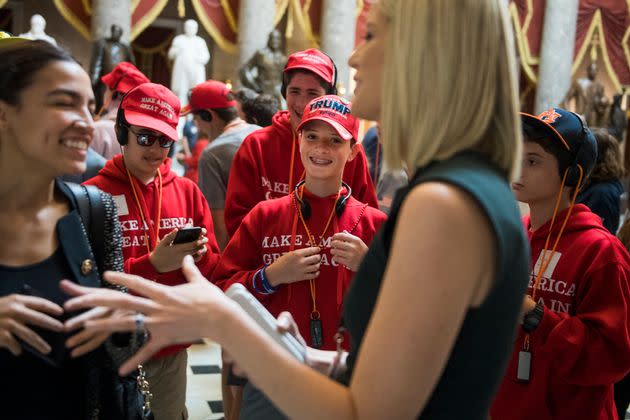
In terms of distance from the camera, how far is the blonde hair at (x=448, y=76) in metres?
1.29

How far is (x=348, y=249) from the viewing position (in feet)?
8.67

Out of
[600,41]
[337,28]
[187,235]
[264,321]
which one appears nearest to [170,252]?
[187,235]

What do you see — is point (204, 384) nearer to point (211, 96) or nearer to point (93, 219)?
point (211, 96)

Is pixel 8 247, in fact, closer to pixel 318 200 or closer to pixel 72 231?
pixel 72 231

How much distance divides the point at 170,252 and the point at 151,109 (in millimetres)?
754

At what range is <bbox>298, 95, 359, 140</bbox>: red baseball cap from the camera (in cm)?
301

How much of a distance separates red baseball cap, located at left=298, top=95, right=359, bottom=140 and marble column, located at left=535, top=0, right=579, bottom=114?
14.4 metres

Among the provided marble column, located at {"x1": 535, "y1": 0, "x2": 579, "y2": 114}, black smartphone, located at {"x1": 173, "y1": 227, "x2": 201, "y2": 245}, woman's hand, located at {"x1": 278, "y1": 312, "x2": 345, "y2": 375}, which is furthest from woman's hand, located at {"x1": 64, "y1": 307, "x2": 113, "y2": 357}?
marble column, located at {"x1": 535, "y1": 0, "x2": 579, "y2": 114}

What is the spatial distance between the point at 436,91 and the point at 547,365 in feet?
5.13

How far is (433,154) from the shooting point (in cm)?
130

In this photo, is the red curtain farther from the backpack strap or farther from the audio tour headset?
the backpack strap

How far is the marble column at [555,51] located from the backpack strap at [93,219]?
15.8m

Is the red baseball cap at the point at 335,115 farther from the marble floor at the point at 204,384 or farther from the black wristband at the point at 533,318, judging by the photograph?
the marble floor at the point at 204,384

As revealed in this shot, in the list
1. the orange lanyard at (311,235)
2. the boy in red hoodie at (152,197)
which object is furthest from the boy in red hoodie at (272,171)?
the orange lanyard at (311,235)
